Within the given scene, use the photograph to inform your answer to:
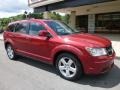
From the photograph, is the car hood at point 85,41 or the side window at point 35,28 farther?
the side window at point 35,28

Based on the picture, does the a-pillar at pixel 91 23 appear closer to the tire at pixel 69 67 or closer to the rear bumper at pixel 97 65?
the tire at pixel 69 67

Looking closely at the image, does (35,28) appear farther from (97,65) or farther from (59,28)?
(97,65)

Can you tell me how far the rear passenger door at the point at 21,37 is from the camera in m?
7.10

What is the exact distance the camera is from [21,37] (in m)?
7.30

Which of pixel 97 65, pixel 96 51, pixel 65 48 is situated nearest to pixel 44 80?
pixel 65 48

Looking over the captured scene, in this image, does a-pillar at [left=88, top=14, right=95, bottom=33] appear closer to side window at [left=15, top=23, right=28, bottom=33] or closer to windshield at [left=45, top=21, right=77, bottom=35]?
side window at [left=15, top=23, right=28, bottom=33]

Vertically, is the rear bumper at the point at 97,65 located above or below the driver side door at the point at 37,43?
below

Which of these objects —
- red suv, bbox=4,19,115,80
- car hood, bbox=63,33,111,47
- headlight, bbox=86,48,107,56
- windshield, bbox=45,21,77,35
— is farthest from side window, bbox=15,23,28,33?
headlight, bbox=86,48,107,56

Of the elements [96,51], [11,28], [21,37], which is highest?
[11,28]

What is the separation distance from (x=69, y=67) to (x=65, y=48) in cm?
55

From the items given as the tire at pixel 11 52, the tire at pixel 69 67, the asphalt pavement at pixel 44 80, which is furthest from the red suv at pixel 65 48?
the tire at pixel 11 52

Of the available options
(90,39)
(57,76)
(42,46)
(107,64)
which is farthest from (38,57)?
(107,64)

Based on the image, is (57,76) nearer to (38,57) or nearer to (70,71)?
(70,71)

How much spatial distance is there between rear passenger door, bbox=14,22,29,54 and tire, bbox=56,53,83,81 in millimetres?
1693
